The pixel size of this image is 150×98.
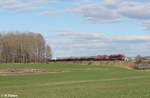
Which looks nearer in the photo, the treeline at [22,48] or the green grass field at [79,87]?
the green grass field at [79,87]

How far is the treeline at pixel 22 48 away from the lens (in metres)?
182

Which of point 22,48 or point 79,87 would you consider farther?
point 22,48

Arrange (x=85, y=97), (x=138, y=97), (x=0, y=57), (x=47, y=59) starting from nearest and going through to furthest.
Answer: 1. (x=138, y=97)
2. (x=85, y=97)
3. (x=0, y=57)
4. (x=47, y=59)

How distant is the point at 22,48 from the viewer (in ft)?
611

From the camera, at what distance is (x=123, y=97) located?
2289cm

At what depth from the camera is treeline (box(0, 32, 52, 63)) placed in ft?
598

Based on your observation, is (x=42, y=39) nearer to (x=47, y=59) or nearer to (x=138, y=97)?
(x=47, y=59)

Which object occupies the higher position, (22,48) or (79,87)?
(22,48)

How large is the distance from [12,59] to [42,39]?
50.2 feet

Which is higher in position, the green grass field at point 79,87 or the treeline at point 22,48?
the treeline at point 22,48

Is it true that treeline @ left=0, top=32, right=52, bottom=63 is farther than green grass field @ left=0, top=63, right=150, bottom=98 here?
Yes

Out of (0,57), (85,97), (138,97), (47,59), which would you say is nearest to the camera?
(138,97)

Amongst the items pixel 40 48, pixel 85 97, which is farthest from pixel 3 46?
pixel 85 97

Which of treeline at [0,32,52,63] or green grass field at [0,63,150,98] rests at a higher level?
treeline at [0,32,52,63]
